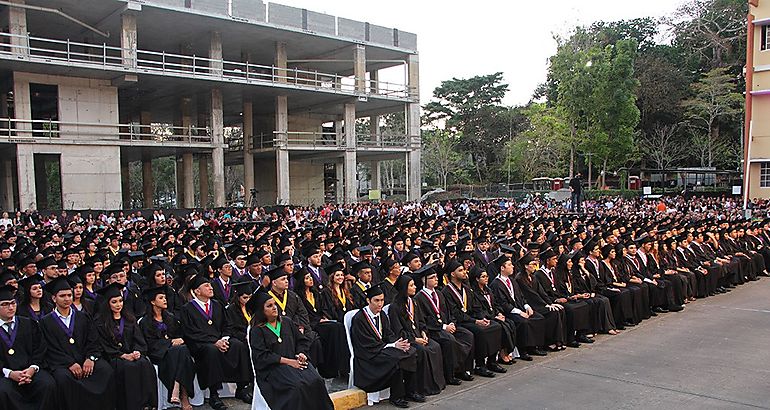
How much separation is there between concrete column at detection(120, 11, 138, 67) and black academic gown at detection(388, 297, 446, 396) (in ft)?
77.9

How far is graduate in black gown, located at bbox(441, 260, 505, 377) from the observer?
792 centimetres

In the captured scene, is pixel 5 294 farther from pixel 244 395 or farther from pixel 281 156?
pixel 281 156

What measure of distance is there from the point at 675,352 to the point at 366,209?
68.4 feet

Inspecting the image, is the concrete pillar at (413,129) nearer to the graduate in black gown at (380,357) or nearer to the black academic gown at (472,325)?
the black academic gown at (472,325)

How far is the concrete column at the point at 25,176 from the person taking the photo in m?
25.1

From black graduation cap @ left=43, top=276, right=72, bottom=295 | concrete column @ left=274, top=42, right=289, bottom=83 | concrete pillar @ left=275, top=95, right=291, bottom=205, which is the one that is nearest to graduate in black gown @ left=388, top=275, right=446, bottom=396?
black graduation cap @ left=43, top=276, right=72, bottom=295

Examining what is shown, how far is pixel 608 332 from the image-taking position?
986cm

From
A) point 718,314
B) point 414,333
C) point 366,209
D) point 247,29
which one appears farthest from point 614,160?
point 414,333

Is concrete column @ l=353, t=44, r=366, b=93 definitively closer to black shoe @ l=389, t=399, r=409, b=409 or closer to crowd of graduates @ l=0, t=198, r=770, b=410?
crowd of graduates @ l=0, t=198, r=770, b=410

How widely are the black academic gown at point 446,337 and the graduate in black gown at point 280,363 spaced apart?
6.12 ft

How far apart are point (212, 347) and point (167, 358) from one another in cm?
48

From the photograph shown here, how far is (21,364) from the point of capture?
6.01 metres

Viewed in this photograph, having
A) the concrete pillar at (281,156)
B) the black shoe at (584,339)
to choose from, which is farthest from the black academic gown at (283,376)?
the concrete pillar at (281,156)

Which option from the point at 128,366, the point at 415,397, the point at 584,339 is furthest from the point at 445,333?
the point at 128,366
